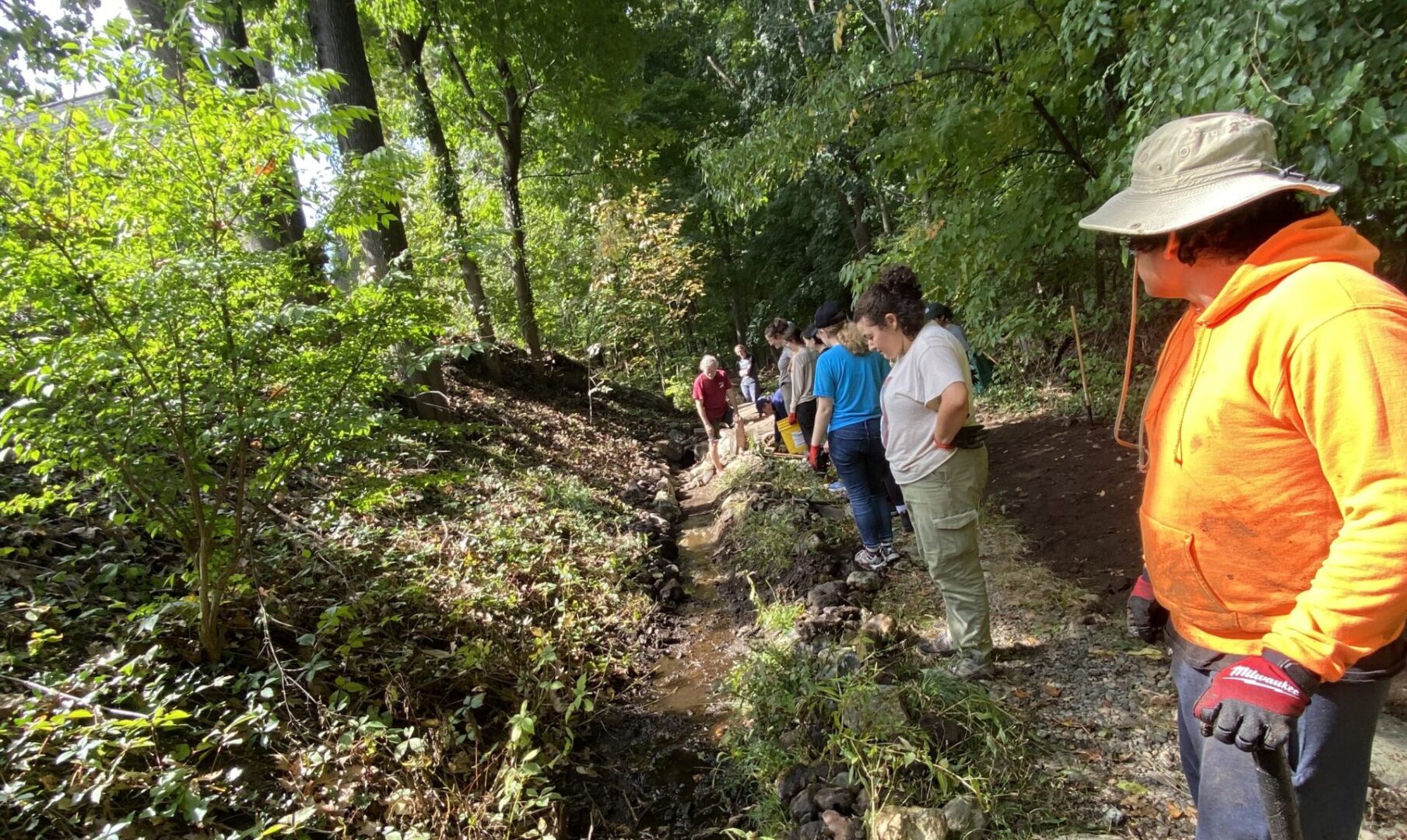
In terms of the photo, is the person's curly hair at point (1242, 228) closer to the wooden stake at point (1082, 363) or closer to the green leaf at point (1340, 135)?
the green leaf at point (1340, 135)

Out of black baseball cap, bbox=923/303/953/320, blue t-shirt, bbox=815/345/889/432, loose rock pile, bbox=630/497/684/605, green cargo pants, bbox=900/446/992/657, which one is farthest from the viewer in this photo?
black baseball cap, bbox=923/303/953/320

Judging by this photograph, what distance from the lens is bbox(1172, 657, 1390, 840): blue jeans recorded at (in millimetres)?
1226

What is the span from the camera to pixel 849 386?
4703 mm

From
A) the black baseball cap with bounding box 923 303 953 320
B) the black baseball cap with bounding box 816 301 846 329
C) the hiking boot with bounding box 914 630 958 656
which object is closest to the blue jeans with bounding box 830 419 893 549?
the black baseball cap with bounding box 816 301 846 329

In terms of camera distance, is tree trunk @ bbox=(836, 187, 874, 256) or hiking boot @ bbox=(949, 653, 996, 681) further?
tree trunk @ bbox=(836, 187, 874, 256)

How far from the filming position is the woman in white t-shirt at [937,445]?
3008mm

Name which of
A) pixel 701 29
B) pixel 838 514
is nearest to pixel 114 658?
pixel 838 514

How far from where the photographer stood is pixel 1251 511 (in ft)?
4.17

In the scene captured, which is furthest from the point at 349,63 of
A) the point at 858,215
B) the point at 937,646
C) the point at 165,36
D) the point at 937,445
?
the point at 858,215

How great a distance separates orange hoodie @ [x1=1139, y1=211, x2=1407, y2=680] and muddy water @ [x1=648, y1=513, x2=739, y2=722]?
309cm

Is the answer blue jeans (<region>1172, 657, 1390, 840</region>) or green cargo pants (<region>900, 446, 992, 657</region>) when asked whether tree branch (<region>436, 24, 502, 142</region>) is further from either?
blue jeans (<region>1172, 657, 1390, 840</region>)

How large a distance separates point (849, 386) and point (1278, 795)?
3618mm

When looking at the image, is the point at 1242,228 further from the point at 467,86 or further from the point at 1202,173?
the point at 467,86

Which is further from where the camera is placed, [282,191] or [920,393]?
[282,191]
